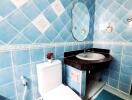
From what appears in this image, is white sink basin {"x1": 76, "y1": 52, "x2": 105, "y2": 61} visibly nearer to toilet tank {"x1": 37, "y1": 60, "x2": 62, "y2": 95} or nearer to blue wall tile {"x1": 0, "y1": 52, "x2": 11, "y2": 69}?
toilet tank {"x1": 37, "y1": 60, "x2": 62, "y2": 95}

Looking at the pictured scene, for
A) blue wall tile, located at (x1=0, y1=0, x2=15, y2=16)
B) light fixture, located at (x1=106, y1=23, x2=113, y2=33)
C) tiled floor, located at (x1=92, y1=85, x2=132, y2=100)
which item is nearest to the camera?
blue wall tile, located at (x1=0, y1=0, x2=15, y2=16)

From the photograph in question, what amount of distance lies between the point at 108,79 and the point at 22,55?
5.85 ft

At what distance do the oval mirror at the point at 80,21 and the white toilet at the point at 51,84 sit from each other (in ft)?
2.44

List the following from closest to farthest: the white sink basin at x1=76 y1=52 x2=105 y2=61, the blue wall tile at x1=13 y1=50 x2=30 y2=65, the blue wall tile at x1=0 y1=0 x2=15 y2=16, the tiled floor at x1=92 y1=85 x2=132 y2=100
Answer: the blue wall tile at x1=0 y1=0 x2=15 y2=16 < the blue wall tile at x1=13 y1=50 x2=30 y2=65 < the white sink basin at x1=76 y1=52 x2=105 y2=61 < the tiled floor at x1=92 y1=85 x2=132 y2=100

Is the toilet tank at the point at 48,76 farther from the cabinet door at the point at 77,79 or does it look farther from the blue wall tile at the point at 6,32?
the blue wall tile at the point at 6,32

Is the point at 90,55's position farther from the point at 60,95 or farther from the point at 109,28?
the point at 60,95

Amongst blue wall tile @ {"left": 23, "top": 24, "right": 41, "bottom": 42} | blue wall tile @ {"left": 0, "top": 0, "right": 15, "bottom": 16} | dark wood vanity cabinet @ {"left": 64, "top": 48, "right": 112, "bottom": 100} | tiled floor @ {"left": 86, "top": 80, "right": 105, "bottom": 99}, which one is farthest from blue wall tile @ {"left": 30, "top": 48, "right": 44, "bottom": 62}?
tiled floor @ {"left": 86, "top": 80, "right": 105, "bottom": 99}

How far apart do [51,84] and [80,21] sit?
4.09 ft

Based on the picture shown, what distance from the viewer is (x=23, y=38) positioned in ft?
3.84

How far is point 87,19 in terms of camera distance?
6.47 feet

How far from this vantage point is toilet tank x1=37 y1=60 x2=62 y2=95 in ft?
4.07

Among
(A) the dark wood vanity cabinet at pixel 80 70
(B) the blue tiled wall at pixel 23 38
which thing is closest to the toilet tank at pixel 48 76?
(B) the blue tiled wall at pixel 23 38

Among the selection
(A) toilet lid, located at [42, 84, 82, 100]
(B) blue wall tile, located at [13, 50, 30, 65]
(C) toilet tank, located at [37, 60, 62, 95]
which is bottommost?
(A) toilet lid, located at [42, 84, 82, 100]

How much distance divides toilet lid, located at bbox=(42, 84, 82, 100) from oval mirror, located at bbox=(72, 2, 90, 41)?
95 centimetres
